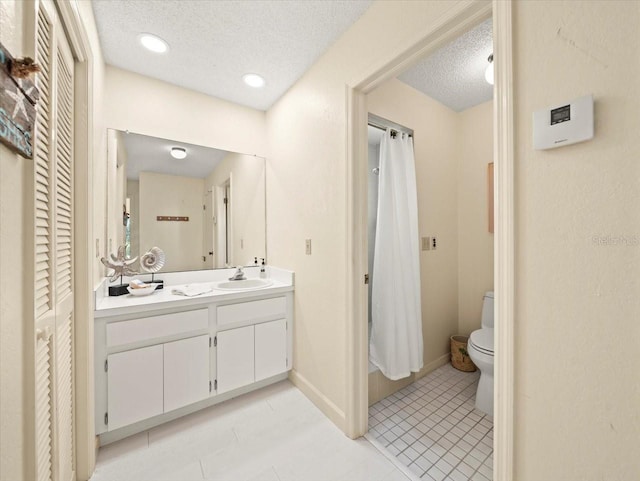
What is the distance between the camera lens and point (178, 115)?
213cm

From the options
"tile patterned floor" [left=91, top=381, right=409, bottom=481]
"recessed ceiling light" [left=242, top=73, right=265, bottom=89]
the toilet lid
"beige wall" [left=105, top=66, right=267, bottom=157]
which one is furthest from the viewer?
"recessed ceiling light" [left=242, top=73, right=265, bottom=89]

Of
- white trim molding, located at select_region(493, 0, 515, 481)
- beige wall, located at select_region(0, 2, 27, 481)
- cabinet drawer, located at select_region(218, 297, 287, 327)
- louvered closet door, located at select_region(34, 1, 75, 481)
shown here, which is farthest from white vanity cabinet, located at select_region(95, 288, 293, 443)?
white trim molding, located at select_region(493, 0, 515, 481)

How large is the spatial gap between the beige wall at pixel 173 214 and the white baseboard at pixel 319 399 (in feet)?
4.03

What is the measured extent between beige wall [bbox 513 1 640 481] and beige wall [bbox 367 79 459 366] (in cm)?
134

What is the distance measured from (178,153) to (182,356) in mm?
1549

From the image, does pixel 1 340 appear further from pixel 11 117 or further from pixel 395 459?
pixel 395 459

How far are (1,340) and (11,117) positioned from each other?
496 mm

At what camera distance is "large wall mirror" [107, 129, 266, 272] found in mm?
1956

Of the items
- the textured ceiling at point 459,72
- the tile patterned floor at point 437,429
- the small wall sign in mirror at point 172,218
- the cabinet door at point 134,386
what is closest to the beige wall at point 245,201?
the small wall sign in mirror at point 172,218

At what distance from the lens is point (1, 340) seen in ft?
1.92

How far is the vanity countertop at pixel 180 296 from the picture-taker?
1.50 m

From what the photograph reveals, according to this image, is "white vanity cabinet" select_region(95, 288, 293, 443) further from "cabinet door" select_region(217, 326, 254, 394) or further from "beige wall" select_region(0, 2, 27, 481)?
"beige wall" select_region(0, 2, 27, 481)

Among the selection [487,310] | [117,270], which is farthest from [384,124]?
[117,270]

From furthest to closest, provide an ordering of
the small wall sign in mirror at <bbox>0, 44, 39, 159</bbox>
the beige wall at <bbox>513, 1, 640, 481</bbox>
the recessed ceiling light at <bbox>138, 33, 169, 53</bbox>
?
1. the recessed ceiling light at <bbox>138, 33, 169, 53</bbox>
2. the beige wall at <bbox>513, 1, 640, 481</bbox>
3. the small wall sign in mirror at <bbox>0, 44, 39, 159</bbox>
